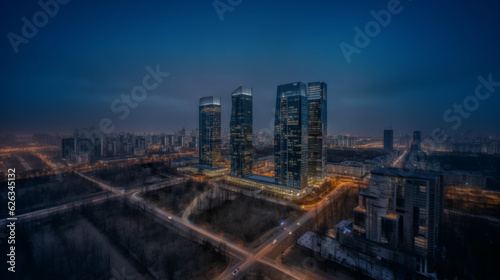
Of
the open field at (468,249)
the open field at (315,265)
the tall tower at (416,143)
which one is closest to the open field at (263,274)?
the open field at (315,265)

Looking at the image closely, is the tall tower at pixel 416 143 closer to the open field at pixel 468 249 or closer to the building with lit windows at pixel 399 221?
the open field at pixel 468 249

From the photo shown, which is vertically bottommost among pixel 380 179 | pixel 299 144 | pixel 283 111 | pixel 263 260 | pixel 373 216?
pixel 263 260

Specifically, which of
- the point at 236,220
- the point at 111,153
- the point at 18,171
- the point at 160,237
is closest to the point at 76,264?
the point at 160,237

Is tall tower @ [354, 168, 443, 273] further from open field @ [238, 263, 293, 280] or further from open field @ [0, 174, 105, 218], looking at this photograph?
→ open field @ [0, 174, 105, 218]

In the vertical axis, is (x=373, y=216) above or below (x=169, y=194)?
above

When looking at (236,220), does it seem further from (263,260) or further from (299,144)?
(299,144)

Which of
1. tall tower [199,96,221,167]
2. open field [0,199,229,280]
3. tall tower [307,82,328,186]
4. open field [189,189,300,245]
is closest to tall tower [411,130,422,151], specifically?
tall tower [307,82,328,186]
